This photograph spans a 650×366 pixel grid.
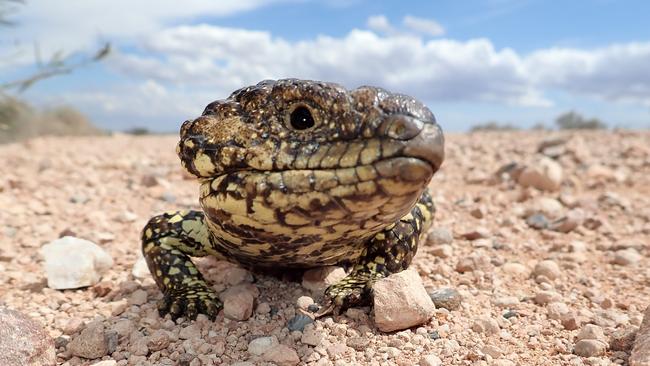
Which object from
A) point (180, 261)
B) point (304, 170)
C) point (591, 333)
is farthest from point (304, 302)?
point (591, 333)

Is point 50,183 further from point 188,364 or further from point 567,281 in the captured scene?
point 567,281

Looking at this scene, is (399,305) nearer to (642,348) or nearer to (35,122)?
(642,348)

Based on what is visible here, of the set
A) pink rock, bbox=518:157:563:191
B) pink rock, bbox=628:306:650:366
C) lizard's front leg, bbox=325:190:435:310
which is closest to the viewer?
pink rock, bbox=628:306:650:366

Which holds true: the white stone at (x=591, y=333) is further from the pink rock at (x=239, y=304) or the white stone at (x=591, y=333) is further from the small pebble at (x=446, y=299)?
the pink rock at (x=239, y=304)

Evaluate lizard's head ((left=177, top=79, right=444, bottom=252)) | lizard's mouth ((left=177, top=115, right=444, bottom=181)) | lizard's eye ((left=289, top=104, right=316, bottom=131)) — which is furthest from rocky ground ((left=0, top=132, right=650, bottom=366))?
lizard's eye ((left=289, top=104, right=316, bottom=131))

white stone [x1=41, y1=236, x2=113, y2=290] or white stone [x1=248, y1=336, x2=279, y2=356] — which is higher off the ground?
white stone [x1=248, y1=336, x2=279, y2=356]

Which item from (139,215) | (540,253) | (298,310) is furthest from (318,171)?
(139,215)

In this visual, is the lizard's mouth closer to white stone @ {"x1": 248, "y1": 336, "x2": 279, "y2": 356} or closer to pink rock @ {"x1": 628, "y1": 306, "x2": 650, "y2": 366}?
white stone @ {"x1": 248, "y1": 336, "x2": 279, "y2": 356}
